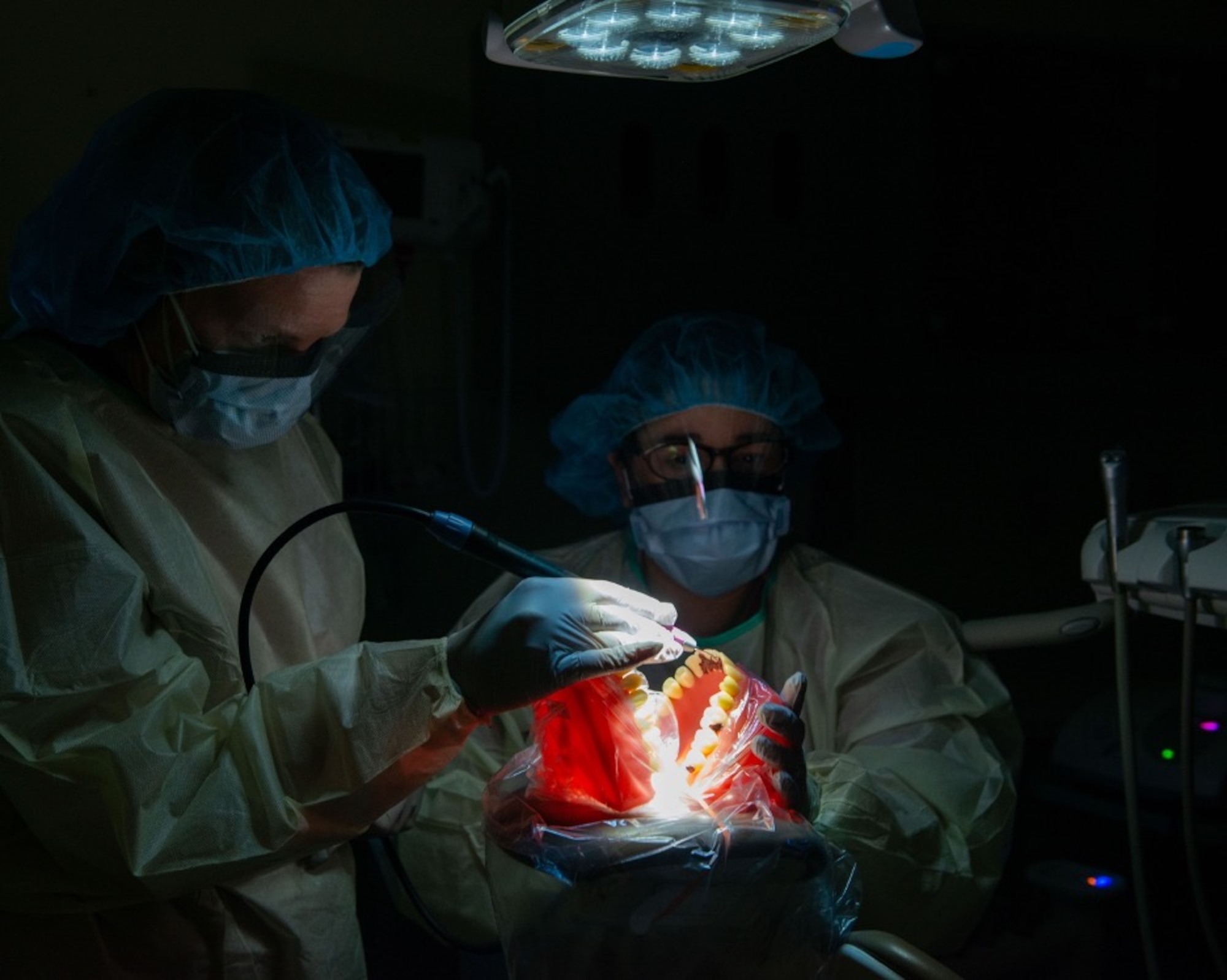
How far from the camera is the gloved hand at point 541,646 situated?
1224 millimetres

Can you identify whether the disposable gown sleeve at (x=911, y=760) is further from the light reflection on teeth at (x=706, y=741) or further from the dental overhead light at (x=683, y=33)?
the dental overhead light at (x=683, y=33)

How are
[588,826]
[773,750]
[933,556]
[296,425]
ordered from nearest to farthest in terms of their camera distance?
[588,826], [773,750], [296,425], [933,556]

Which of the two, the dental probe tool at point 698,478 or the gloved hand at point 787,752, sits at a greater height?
the dental probe tool at point 698,478

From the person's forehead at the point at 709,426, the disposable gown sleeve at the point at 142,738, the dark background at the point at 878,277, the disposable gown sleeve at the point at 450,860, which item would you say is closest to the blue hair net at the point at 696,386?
the person's forehead at the point at 709,426

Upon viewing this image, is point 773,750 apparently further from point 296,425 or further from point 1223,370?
point 1223,370

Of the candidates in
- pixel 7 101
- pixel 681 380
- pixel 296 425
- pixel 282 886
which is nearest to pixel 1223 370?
pixel 681 380

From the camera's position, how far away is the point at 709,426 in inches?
73.5

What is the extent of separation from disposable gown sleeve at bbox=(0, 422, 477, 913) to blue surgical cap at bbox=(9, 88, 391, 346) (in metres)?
0.22

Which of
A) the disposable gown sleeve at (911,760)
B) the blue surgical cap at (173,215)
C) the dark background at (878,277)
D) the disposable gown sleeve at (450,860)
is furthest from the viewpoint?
the dark background at (878,277)

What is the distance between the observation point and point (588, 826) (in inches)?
46.4

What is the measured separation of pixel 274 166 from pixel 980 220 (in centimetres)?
144

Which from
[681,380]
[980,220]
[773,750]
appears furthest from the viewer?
[980,220]

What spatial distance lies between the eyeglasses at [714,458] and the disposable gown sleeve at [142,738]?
2.15ft

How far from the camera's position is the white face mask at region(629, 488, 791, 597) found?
1.79m
